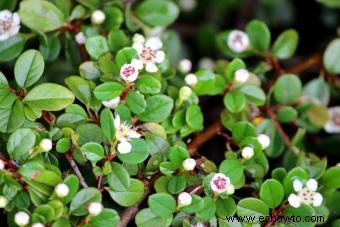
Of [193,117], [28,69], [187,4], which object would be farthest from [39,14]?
[187,4]

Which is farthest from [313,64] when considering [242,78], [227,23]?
[227,23]

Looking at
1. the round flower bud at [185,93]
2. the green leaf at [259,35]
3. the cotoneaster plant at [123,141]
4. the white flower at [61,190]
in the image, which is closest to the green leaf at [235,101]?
the cotoneaster plant at [123,141]

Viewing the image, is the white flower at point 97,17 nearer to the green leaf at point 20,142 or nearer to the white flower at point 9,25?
the white flower at point 9,25

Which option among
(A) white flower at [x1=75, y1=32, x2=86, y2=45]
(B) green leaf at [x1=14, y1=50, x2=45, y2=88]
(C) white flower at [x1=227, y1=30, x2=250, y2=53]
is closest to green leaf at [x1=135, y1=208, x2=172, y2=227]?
(B) green leaf at [x1=14, y1=50, x2=45, y2=88]

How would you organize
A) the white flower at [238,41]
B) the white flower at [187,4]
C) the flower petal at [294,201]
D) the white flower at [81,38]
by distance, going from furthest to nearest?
1. the white flower at [187,4]
2. the white flower at [238,41]
3. the white flower at [81,38]
4. the flower petal at [294,201]

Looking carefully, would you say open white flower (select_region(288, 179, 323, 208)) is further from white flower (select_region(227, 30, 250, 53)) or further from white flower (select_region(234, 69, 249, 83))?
white flower (select_region(227, 30, 250, 53))

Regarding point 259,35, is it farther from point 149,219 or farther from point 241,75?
point 149,219
